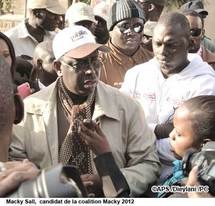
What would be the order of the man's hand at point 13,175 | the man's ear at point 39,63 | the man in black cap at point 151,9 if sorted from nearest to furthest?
the man's hand at point 13,175 < the man's ear at point 39,63 < the man in black cap at point 151,9

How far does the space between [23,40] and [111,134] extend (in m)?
1.15

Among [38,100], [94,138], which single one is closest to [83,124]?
[94,138]

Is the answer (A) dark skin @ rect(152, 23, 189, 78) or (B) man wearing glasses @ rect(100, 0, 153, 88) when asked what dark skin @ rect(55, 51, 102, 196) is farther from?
(B) man wearing glasses @ rect(100, 0, 153, 88)

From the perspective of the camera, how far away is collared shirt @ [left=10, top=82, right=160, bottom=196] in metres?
1.65

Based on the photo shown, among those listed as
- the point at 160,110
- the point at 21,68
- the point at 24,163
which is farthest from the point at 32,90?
the point at 24,163

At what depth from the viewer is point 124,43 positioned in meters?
2.46

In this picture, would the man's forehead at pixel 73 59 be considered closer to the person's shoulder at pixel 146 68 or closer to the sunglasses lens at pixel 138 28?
the person's shoulder at pixel 146 68

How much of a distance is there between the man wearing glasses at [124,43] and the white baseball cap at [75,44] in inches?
22.9

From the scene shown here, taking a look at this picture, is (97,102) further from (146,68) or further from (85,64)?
(146,68)

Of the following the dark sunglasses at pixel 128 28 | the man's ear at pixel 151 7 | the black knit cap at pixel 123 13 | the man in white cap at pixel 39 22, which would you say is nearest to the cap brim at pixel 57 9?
the man in white cap at pixel 39 22

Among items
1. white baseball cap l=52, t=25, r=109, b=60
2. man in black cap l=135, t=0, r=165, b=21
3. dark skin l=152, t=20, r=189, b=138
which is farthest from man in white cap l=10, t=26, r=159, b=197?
man in black cap l=135, t=0, r=165, b=21

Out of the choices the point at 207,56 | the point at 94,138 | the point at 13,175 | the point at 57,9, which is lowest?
the point at 207,56

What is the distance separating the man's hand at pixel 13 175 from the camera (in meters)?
0.80

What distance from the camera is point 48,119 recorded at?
167 cm
